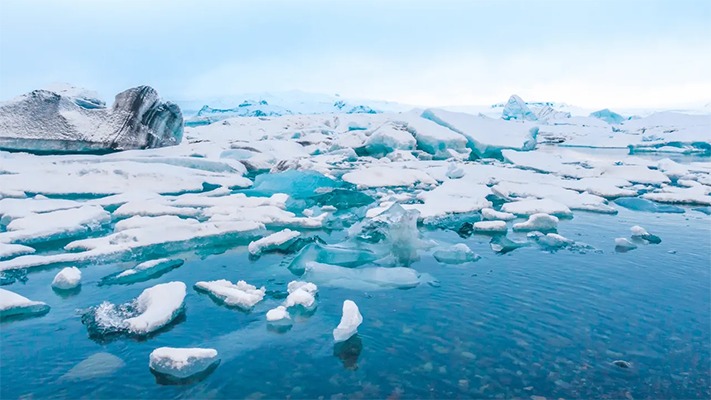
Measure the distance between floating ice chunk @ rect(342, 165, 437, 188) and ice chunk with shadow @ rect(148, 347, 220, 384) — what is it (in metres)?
6.85

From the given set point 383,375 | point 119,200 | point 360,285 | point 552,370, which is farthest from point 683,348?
point 119,200

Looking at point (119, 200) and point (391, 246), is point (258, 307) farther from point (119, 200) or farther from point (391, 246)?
point (119, 200)

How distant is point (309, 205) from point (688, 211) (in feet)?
→ 19.9

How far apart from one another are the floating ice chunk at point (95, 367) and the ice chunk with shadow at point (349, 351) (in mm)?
1276

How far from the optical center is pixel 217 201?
7.05 m

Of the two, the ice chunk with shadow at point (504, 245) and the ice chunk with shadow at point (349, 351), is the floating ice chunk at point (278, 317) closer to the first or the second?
the ice chunk with shadow at point (349, 351)

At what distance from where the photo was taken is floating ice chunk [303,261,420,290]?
404 centimetres

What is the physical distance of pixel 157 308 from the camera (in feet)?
10.6

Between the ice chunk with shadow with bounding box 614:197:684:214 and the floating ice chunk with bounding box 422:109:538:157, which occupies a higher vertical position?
the floating ice chunk with bounding box 422:109:538:157

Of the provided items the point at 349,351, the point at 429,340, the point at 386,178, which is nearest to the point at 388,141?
the point at 386,178

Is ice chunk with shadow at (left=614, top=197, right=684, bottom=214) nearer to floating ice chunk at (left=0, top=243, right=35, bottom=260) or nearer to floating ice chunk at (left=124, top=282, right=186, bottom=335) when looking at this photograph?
floating ice chunk at (left=124, top=282, right=186, bottom=335)

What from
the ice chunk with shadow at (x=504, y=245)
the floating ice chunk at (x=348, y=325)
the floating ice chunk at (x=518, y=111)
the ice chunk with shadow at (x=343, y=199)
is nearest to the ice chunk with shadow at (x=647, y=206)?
the ice chunk with shadow at (x=504, y=245)

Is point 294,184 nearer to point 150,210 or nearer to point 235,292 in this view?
point 150,210

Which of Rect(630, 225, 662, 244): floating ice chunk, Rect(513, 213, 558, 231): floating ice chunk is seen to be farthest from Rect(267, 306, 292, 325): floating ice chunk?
Rect(630, 225, 662, 244): floating ice chunk
